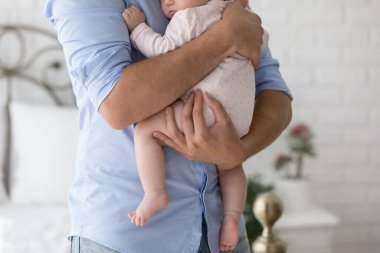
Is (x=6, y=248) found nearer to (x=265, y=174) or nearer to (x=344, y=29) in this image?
(x=265, y=174)

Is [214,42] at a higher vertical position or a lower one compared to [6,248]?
higher

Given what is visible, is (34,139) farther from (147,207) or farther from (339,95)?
(147,207)

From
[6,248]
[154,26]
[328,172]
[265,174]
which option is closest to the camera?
[154,26]

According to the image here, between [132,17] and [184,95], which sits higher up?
[132,17]

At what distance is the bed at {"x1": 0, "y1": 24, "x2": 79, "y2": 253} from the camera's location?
203 centimetres

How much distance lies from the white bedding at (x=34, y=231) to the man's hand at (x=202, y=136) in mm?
1083

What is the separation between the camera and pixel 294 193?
254 centimetres

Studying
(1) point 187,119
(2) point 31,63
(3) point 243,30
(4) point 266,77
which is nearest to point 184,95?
(1) point 187,119

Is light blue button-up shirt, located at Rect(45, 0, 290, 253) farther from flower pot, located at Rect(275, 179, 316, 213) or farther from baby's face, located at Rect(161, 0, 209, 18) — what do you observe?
flower pot, located at Rect(275, 179, 316, 213)

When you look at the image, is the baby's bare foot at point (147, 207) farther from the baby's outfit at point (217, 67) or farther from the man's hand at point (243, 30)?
the man's hand at point (243, 30)

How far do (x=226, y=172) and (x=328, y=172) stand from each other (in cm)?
194

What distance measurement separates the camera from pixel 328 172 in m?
2.90

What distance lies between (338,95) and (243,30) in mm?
1972

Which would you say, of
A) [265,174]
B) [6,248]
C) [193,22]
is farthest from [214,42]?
[265,174]
